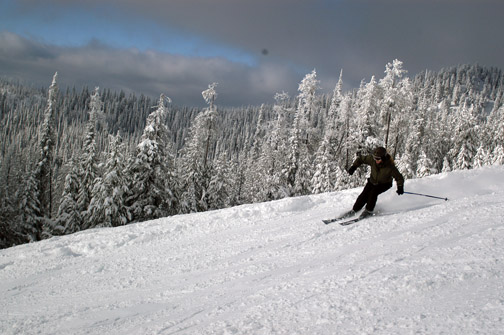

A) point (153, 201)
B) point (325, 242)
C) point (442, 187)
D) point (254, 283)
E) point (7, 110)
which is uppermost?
point (7, 110)

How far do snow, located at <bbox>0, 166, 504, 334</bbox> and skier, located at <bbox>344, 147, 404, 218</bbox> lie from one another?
22.2 inches

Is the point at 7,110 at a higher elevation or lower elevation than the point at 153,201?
higher

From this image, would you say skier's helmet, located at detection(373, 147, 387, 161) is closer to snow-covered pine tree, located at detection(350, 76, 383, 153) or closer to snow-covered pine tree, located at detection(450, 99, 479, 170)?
snow-covered pine tree, located at detection(350, 76, 383, 153)

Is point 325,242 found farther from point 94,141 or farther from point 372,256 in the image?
point 94,141

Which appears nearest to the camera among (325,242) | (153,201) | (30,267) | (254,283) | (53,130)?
(254,283)

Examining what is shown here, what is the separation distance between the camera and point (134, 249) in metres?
8.61

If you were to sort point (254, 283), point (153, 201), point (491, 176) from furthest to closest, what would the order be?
point (153, 201), point (491, 176), point (254, 283)

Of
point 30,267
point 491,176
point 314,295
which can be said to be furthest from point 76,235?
point 491,176

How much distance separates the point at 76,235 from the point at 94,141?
2196cm

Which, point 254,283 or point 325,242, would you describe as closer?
point 254,283

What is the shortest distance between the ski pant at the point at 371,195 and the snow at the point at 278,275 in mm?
452

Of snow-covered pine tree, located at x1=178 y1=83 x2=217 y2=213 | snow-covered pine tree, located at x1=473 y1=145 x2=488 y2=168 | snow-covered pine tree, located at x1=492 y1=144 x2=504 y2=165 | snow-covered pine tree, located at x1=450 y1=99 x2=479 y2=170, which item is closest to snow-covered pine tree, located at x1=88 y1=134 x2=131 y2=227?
snow-covered pine tree, located at x1=178 y1=83 x2=217 y2=213

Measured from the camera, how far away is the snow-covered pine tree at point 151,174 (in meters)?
23.8

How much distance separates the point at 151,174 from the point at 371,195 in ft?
62.9
